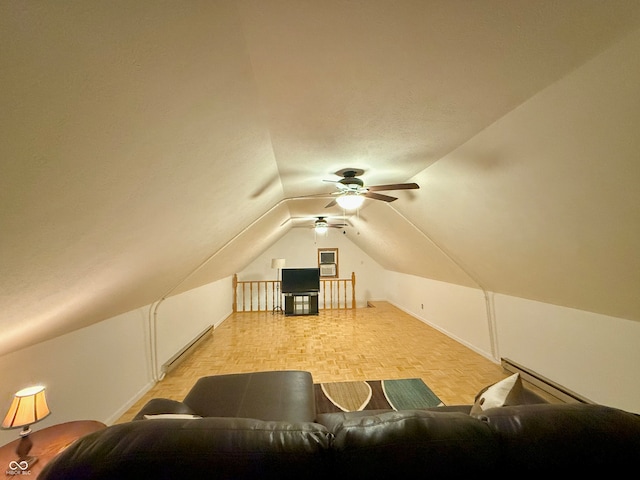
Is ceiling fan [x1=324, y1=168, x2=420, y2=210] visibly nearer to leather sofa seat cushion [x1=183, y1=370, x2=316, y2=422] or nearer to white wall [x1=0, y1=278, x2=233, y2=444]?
leather sofa seat cushion [x1=183, y1=370, x2=316, y2=422]

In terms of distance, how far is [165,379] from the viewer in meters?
3.53

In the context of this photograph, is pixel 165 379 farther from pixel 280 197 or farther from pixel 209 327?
pixel 280 197

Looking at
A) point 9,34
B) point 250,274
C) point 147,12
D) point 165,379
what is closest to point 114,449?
point 9,34

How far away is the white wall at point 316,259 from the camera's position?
7902 millimetres

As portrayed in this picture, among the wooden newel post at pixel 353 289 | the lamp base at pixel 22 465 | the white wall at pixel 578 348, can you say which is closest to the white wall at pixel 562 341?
the white wall at pixel 578 348

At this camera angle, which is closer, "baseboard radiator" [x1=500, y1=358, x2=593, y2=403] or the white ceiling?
the white ceiling

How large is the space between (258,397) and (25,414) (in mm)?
1293

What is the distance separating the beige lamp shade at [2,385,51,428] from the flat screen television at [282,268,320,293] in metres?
5.60

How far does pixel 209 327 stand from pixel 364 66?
17.2 ft

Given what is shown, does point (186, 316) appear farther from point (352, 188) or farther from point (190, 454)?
point (190, 454)

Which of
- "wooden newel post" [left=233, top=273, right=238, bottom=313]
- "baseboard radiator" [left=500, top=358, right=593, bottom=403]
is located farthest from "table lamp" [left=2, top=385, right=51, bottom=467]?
"wooden newel post" [left=233, top=273, right=238, bottom=313]

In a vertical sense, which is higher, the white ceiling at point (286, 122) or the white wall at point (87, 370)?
the white ceiling at point (286, 122)

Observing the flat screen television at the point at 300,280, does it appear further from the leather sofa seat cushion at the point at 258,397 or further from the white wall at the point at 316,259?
the leather sofa seat cushion at the point at 258,397

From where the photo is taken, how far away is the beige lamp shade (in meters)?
1.43
